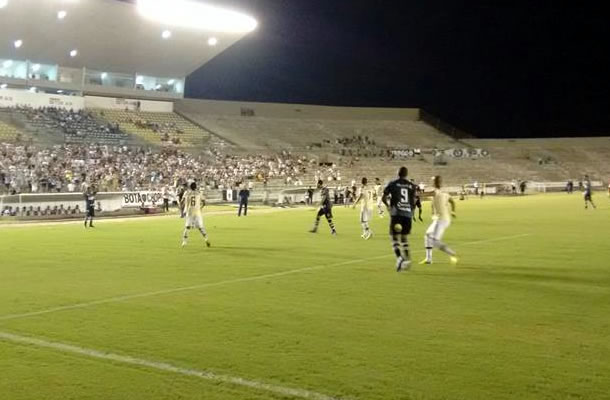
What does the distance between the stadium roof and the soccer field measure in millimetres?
36027

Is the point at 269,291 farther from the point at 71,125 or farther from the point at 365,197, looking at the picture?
the point at 71,125

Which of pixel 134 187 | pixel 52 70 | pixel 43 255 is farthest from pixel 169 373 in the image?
pixel 52 70

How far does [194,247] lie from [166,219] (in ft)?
42.0

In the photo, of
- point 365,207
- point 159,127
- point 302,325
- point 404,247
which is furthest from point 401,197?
point 159,127

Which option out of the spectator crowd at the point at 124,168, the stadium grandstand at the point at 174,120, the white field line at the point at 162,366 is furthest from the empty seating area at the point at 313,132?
the white field line at the point at 162,366

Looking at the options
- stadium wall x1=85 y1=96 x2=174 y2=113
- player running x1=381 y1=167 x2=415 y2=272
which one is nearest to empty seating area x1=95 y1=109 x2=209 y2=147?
stadium wall x1=85 y1=96 x2=174 y2=113

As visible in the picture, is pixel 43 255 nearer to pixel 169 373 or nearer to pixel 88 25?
pixel 169 373

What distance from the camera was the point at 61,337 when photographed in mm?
7516

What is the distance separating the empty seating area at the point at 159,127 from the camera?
181 feet

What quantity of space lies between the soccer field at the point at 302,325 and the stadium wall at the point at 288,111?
5144 cm

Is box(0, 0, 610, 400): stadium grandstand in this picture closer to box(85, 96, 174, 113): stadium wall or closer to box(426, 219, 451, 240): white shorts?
box(426, 219, 451, 240): white shorts

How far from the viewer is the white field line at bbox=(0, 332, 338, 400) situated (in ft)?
18.2

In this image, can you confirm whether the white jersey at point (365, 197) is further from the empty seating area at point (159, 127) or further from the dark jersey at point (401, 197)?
the empty seating area at point (159, 127)

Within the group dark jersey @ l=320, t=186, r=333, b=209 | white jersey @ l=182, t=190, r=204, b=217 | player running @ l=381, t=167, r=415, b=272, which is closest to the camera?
player running @ l=381, t=167, r=415, b=272
